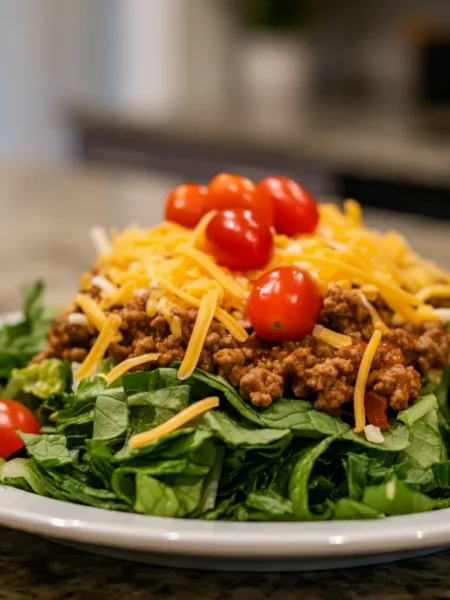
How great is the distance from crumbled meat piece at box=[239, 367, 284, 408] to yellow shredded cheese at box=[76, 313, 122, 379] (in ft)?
0.94

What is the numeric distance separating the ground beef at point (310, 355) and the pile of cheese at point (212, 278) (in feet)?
0.07

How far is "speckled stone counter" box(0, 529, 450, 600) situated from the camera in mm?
1279

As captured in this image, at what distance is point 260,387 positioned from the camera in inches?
58.3

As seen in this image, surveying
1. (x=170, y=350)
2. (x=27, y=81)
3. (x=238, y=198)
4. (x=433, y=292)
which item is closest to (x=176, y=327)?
(x=170, y=350)

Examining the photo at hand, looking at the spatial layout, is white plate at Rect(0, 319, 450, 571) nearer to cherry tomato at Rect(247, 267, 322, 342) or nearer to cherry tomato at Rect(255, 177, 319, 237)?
cherry tomato at Rect(247, 267, 322, 342)

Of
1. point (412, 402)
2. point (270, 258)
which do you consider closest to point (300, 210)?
point (270, 258)

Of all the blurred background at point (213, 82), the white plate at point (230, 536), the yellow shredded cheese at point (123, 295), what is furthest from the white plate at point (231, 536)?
the blurred background at point (213, 82)

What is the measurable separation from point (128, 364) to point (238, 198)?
463mm

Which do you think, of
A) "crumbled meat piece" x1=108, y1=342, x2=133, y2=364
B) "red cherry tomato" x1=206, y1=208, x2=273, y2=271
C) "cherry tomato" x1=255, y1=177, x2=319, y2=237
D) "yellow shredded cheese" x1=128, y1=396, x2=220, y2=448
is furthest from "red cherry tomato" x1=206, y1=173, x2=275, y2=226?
"yellow shredded cheese" x1=128, y1=396, x2=220, y2=448

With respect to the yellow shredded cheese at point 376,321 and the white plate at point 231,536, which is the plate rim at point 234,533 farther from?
the yellow shredded cheese at point 376,321

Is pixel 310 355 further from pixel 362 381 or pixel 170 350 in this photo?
pixel 170 350

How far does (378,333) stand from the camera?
61.3 inches

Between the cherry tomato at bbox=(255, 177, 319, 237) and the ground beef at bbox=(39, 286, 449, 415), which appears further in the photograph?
the cherry tomato at bbox=(255, 177, 319, 237)

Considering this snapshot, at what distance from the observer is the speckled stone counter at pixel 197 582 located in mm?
1279
